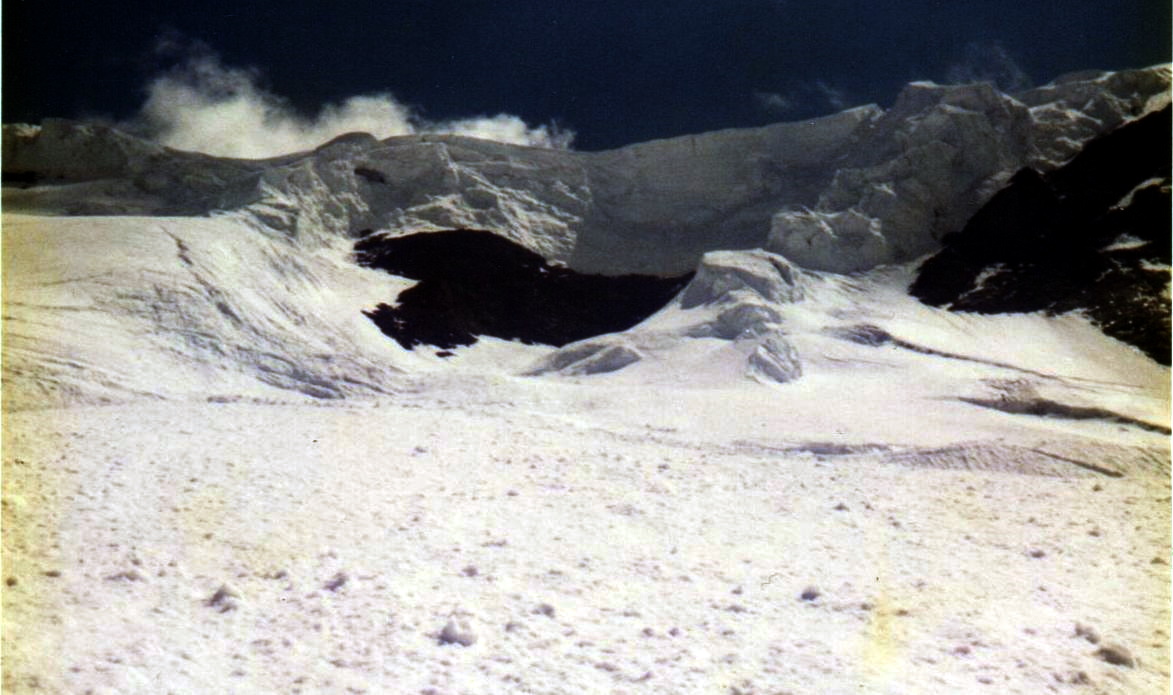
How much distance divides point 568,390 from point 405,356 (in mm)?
9450

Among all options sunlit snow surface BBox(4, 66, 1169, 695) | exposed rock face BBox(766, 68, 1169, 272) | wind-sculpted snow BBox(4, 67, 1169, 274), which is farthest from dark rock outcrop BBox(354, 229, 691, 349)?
sunlit snow surface BBox(4, 66, 1169, 695)

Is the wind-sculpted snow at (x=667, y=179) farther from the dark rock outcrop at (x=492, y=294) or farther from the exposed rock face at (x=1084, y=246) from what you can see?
the dark rock outcrop at (x=492, y=294)

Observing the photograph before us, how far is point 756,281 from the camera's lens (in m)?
41.4

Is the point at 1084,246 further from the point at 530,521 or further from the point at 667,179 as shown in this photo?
the point at 530,521

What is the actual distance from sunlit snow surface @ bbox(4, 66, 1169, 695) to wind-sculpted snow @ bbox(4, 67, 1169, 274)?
2304 cm

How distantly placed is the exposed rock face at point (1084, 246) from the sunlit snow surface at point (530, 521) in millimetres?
15433

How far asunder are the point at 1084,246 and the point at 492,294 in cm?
2931

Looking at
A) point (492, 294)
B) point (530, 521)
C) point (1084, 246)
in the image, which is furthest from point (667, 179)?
point (530, 521)

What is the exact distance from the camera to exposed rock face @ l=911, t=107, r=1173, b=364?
4497cm

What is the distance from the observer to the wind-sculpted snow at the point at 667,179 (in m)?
52.6

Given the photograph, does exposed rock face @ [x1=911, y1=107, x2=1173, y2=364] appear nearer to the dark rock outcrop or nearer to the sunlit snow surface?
the dark rock outcrop

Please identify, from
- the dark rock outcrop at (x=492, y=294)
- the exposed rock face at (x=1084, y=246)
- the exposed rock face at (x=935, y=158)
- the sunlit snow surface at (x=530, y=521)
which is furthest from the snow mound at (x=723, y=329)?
the exposed rock face at (x=1084, y=246)

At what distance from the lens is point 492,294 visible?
161ft

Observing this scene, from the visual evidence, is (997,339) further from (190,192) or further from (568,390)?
(190,192)
